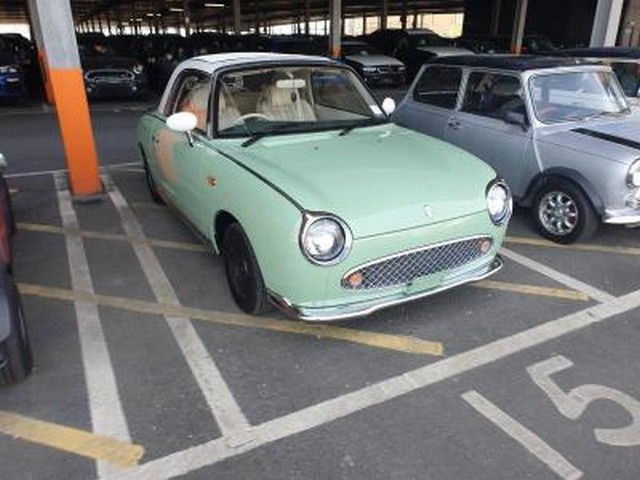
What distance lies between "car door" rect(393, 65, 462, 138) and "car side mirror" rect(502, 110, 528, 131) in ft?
2.80

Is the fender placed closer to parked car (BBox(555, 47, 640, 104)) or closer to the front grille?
the front grille

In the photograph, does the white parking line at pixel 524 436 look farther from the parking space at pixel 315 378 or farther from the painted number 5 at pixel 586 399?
the painted number 5 at pixel 586 399

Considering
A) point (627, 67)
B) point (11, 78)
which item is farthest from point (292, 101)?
point (11, 78)

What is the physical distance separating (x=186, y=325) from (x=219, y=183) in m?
0.98

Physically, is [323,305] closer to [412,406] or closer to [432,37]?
[412,406]

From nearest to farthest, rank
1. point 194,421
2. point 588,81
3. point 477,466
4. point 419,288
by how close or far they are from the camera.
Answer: point 477,466 → point 194,421 → point 419,288 → point 588,81

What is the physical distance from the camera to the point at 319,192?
343cm

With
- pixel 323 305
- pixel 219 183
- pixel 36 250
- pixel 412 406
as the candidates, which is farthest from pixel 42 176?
pixel 412 406

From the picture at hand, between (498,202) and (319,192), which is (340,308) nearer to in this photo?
(319,192)

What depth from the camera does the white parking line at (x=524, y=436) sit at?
8.87 feet

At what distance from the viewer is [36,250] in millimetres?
5215

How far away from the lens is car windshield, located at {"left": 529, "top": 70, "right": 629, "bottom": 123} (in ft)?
18.3

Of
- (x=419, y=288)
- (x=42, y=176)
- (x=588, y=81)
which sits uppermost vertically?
(x=588, y=81)

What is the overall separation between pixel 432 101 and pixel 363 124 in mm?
2407
